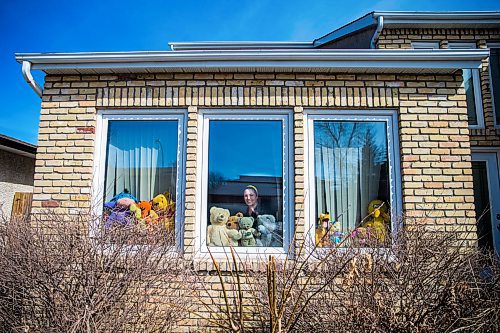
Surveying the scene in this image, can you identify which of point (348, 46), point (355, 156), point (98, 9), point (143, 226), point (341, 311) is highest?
point (98, 9)

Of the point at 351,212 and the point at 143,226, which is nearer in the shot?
the point at 143,226

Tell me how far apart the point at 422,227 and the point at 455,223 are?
0.66 m

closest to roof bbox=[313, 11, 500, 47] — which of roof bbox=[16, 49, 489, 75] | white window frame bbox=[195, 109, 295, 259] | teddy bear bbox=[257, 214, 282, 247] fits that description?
roof bbox=[16, 49, 489, 75]

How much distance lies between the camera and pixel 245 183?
4684 millimetres

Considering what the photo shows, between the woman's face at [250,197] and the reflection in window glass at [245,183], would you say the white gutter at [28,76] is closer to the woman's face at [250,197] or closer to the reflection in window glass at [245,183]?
the reflection in window glass at [245,183]

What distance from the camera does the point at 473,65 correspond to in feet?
15.0

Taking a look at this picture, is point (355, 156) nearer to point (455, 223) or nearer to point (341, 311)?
point (455, 223)

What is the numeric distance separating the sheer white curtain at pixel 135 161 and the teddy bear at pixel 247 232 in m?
1.07

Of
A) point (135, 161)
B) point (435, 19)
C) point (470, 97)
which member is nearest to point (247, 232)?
point (135, 161)

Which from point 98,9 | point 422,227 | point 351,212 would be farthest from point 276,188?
point 98,9

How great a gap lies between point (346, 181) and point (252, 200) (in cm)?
117

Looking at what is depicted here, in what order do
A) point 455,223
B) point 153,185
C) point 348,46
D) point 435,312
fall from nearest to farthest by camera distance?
point 435,312 → point 455,223 → point 153,185 → point 348,46

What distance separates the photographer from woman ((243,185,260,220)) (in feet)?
15.2

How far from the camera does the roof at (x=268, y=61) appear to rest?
14.7 ft
